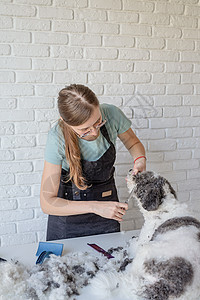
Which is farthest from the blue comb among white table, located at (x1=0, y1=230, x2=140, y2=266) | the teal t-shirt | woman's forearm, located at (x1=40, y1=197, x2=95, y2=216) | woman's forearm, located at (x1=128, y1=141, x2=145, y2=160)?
woman's forearm, located at (x1=128, y1=141, x2=145, y2=160)

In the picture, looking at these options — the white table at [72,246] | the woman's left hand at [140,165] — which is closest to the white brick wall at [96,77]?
the woman's left hand at [140,165]

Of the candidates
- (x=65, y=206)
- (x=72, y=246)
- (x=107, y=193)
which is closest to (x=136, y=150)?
(x=107, y=193)

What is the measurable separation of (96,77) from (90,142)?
2.42 ft

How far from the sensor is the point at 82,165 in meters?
1.66

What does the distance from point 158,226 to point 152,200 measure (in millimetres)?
123

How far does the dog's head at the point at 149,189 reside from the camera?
136 centimetres

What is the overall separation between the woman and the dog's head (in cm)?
10


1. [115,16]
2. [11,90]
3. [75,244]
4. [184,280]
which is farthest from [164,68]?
[184,280]

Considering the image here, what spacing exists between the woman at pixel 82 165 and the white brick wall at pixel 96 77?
0.51m

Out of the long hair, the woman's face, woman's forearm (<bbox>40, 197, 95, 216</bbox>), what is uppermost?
the long hair

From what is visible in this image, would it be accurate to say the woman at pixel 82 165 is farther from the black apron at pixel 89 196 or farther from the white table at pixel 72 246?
the white table at pixel 72 246

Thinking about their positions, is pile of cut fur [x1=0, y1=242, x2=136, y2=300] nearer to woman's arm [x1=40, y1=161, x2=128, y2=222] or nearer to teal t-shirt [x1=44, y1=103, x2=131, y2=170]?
woman's arm [x1=40, y1=161, x2=128, y2=222]

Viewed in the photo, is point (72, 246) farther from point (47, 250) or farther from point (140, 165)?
point (140, 165)

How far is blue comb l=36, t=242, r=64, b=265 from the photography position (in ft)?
4.24
